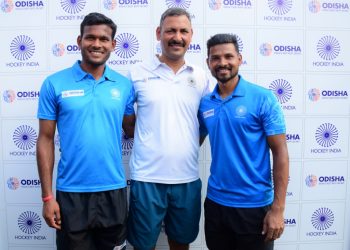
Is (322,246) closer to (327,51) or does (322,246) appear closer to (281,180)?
(281,180)

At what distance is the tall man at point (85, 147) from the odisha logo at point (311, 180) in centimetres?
169

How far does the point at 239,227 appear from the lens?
5.38 feet

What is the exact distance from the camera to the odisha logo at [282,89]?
2.41 meters

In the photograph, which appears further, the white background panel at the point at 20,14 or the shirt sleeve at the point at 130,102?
the white background panel at the point at 20,14

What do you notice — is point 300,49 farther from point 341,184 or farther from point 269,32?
point 341,184

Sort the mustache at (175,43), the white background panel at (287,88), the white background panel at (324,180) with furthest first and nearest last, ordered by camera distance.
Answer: the white background panel at (324,180), the white background panel at (287,88), the mustache at (175,43)

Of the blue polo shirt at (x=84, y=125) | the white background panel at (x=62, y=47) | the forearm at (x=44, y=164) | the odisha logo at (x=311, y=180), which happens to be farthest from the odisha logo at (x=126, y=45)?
the odisha logo at (x=311, y=180)

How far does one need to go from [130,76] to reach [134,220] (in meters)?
0.97

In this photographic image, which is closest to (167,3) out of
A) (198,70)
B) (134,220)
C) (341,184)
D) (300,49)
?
(198,70)

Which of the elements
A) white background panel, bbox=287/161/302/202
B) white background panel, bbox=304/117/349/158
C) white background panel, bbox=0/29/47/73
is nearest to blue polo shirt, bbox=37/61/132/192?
white background panel, bbox=0/29/47/73

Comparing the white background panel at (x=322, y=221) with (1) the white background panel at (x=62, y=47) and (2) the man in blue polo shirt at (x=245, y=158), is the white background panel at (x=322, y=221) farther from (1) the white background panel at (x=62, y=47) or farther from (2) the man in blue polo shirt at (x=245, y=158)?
(1) the white background panel at (x=62, y=47)

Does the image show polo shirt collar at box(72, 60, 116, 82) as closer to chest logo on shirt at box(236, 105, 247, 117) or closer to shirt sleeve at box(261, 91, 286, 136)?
chest logo on shirt at box(236, 105, 247, 117)

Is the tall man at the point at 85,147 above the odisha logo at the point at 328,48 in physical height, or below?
below

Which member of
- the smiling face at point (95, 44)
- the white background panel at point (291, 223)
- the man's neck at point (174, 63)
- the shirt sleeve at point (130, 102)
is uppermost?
the smiling face at point (95, 44)
